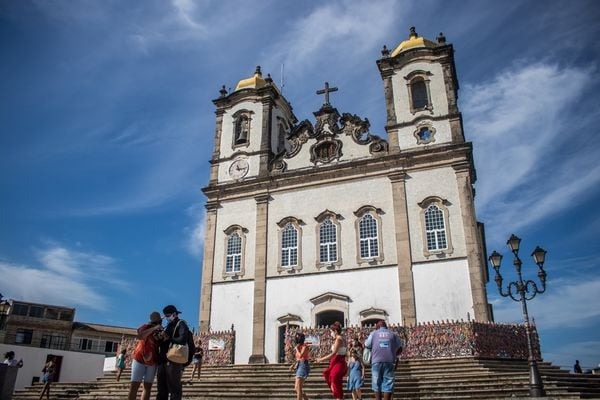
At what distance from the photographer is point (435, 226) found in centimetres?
2095

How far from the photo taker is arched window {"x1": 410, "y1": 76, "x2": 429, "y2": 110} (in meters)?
24.2

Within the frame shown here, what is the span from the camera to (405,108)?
79.3 ft

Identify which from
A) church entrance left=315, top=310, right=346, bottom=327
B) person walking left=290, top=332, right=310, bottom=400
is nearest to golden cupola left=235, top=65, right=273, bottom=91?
church entrance left=315, top=310, right=346, bottom=327

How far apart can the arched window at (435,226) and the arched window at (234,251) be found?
8908mm

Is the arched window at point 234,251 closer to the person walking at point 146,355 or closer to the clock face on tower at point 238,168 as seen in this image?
the clock face on tower at point 238,168

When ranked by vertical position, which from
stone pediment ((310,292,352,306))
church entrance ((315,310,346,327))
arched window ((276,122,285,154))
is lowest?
church entrance ((315,310,346,327))

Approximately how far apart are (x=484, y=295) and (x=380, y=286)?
4.17 metres

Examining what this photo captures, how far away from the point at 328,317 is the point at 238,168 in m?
9.77

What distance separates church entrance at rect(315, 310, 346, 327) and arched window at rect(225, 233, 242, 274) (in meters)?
4.86

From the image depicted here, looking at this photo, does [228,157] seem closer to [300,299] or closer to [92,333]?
[300,299]

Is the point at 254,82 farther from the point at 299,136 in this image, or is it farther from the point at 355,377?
the point at 355,377

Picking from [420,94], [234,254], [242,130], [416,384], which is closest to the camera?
[416,384]

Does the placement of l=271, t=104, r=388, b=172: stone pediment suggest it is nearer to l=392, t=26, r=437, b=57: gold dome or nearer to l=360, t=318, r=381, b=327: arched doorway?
l=392, t=26, r=437, b=57: gold dome

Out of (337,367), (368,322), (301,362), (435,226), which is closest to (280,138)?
(435,226)
